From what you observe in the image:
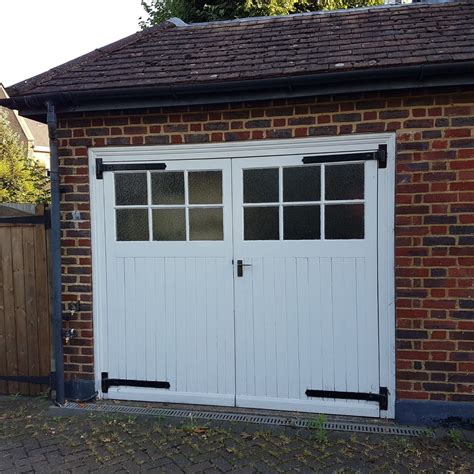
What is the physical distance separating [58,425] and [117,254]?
5.07 feet

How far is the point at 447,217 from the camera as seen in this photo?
12.4 feet

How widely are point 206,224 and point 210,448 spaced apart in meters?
1.85

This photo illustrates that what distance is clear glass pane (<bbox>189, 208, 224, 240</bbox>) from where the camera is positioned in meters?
4.30

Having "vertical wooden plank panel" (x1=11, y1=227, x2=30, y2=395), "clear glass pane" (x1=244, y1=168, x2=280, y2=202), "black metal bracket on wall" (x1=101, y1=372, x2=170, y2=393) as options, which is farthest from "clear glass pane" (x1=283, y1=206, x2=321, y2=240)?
"vertical wooden plank panel" (x1=11, y1=227, x2=30, y2=395)

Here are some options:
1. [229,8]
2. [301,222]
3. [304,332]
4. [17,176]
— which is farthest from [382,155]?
[17,176]

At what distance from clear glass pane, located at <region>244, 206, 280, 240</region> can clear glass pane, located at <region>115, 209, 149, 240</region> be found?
95 centimetres

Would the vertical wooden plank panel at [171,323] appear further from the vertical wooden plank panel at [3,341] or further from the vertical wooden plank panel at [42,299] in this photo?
the vertical wooden plank panel at [3,341]

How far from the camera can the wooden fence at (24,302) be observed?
15.3 feet

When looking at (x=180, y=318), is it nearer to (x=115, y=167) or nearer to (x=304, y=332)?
Answer: (x=304, y=332)

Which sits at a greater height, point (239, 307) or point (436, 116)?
point (436, 116)

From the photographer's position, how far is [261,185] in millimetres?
4199

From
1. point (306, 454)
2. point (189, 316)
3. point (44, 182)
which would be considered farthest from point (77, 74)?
point (44, 182)

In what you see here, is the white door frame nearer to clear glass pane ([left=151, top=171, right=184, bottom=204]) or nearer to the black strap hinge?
the black strap hinge

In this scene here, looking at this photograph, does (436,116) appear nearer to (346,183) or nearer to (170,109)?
(346,183)
